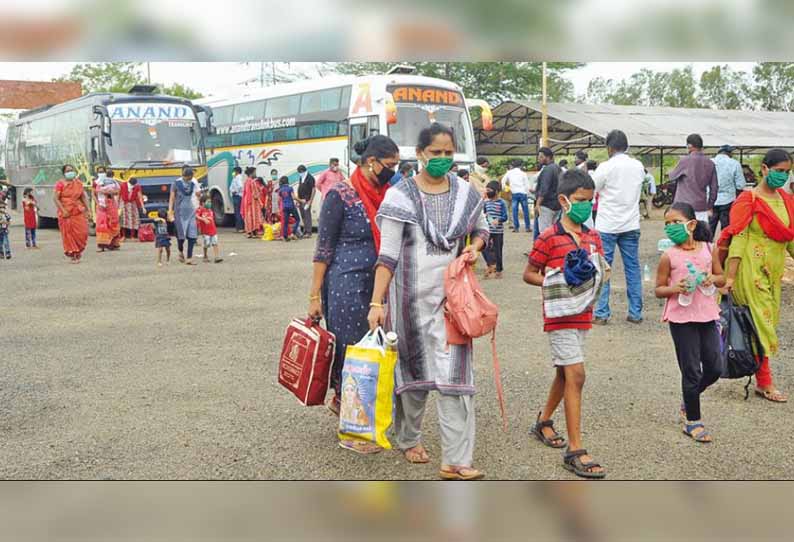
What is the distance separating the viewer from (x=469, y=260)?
377 cm

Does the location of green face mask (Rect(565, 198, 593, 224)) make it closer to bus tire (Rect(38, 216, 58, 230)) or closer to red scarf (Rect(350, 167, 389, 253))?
red scarf (Rect(350, 167, 389, 253))

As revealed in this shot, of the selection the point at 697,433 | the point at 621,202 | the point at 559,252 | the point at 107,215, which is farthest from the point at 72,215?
the point at 697,433

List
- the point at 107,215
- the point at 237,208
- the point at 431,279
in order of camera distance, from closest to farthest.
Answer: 1. the point at 431,279
2. the point at 107,215
3. the point at 237,208

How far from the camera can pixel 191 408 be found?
507 centimetres

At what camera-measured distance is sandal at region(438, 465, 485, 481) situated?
380 centimetres

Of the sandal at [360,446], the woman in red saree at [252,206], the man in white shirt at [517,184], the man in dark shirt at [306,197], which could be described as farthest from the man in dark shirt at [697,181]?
the woman in red saree at [252,206]

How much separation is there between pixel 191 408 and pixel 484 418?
1.73 meters

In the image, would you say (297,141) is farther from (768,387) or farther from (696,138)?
(768,387)

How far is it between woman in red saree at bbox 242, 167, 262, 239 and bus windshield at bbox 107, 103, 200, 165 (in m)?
1.62

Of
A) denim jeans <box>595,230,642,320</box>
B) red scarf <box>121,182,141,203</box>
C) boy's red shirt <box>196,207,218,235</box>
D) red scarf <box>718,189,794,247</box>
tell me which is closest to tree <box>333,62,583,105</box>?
red scarf <box>121,182,141,203</box>

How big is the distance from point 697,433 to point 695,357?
1.26ft

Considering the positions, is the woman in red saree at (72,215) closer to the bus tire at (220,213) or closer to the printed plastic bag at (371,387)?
the bus tire at (220,213)

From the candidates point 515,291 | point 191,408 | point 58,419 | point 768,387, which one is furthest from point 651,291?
point 58,419

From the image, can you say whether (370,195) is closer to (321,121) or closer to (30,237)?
(321,121)
